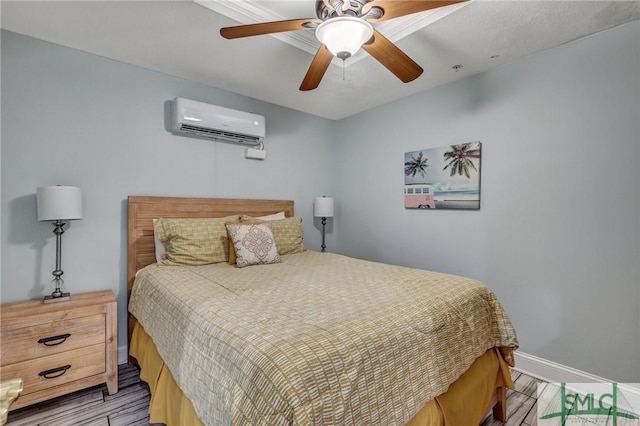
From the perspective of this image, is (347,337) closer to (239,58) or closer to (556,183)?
(556,183)

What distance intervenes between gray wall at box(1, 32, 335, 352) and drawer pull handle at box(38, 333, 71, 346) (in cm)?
49

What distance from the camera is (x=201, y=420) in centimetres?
117

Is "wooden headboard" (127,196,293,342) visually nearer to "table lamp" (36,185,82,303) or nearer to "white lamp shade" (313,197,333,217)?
"table lamp" (36,185,82,303)

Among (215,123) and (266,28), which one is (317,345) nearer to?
(266,28)

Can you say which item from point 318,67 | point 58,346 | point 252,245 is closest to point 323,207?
point 252,245

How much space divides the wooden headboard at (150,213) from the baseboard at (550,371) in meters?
2.85

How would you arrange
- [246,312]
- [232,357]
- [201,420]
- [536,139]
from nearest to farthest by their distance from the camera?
[232,357], [201,420], [246,312], [536,139]

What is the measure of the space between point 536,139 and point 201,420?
110 inches

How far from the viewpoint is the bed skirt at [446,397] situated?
51.6 inches

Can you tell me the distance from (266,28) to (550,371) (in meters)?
3.00

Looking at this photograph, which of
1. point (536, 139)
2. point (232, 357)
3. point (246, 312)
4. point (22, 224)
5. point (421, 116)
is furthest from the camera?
point (421, 116)

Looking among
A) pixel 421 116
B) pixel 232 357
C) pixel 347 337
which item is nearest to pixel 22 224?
pixel 232 357

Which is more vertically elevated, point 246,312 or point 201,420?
point 246,312

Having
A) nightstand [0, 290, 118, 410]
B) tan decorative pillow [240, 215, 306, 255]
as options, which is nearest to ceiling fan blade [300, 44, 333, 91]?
tan decorative pillow [240, 215, 306, 255]
